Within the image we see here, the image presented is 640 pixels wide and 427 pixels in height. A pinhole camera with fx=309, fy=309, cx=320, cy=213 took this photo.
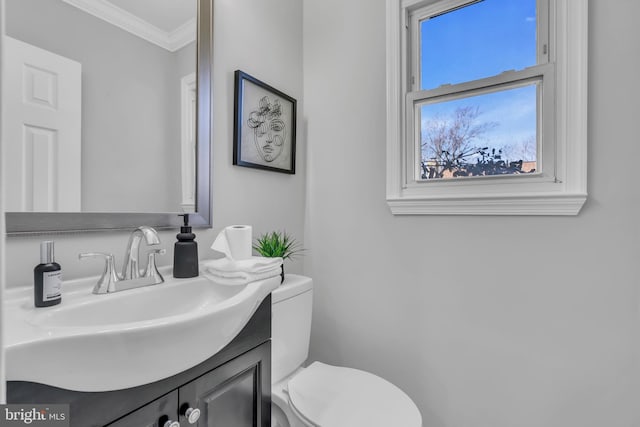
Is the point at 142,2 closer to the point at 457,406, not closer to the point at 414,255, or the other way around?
the point at 414,255

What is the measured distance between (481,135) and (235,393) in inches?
50.5

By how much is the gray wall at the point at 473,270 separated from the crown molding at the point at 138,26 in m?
0.69

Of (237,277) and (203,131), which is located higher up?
(203,131)

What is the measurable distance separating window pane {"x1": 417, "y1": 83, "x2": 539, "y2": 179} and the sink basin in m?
0.97

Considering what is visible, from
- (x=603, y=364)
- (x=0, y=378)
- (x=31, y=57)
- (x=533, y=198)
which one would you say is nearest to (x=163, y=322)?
(x=0, y=378)

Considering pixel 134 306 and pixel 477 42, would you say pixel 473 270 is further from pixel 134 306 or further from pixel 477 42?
pixel 134 306

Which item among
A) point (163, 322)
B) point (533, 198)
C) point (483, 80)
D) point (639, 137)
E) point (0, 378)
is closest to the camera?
point (0, 378)

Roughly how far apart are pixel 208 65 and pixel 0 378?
3.88 ft

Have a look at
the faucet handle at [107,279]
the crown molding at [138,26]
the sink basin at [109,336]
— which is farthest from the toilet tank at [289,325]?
the crown molding at [138,26]

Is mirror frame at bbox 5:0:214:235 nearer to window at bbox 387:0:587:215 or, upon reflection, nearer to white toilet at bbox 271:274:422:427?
white toilet at bbox 271:274:422:427

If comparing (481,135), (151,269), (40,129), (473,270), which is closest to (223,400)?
(151,269)

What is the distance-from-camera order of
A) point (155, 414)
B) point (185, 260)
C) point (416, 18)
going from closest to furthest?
1. point (155, 414)
2. point (185, 260)
3. point (416, 18)

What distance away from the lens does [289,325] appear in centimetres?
113

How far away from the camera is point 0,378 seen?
0.67 ft
